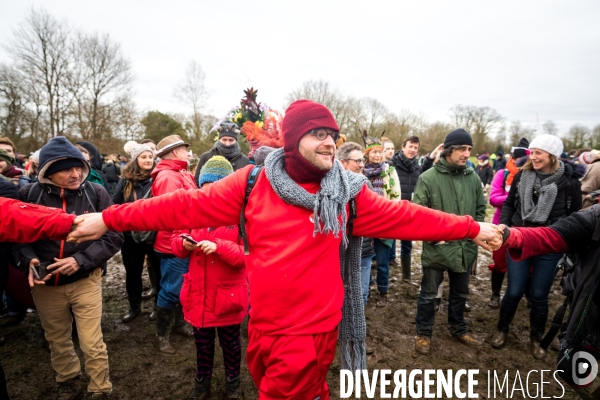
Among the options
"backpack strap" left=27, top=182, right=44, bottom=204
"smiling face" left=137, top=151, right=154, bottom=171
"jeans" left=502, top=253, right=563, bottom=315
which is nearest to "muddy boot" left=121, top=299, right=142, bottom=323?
"smiling face" left=137, top=151, right=154, bottom=171

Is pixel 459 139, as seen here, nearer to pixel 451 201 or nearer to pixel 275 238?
pixel 451 201

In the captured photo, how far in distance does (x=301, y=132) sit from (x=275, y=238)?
64 cm

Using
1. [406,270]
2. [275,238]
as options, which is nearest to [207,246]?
[275,238]

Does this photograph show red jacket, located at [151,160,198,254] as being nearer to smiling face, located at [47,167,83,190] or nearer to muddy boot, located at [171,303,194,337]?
smiling face, located at [47,167,83,190]

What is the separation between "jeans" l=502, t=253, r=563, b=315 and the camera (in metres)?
3.69

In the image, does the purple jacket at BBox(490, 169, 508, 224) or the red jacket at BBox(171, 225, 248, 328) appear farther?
the purple jacket at BBox(490, 169, 508, 224)

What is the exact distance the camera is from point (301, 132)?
76.7 inches

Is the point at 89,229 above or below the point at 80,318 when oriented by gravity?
above

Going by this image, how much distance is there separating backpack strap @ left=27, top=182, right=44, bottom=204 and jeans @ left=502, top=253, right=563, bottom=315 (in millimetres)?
4855

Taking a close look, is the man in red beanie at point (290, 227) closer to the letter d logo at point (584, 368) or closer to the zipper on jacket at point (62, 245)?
the zipper on jacket at point (62, 245)

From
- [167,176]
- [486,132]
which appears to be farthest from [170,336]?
[486,132]

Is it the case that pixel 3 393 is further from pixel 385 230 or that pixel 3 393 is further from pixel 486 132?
pixel 486 132

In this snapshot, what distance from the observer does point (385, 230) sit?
7.23ft

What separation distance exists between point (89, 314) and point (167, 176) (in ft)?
4.95
